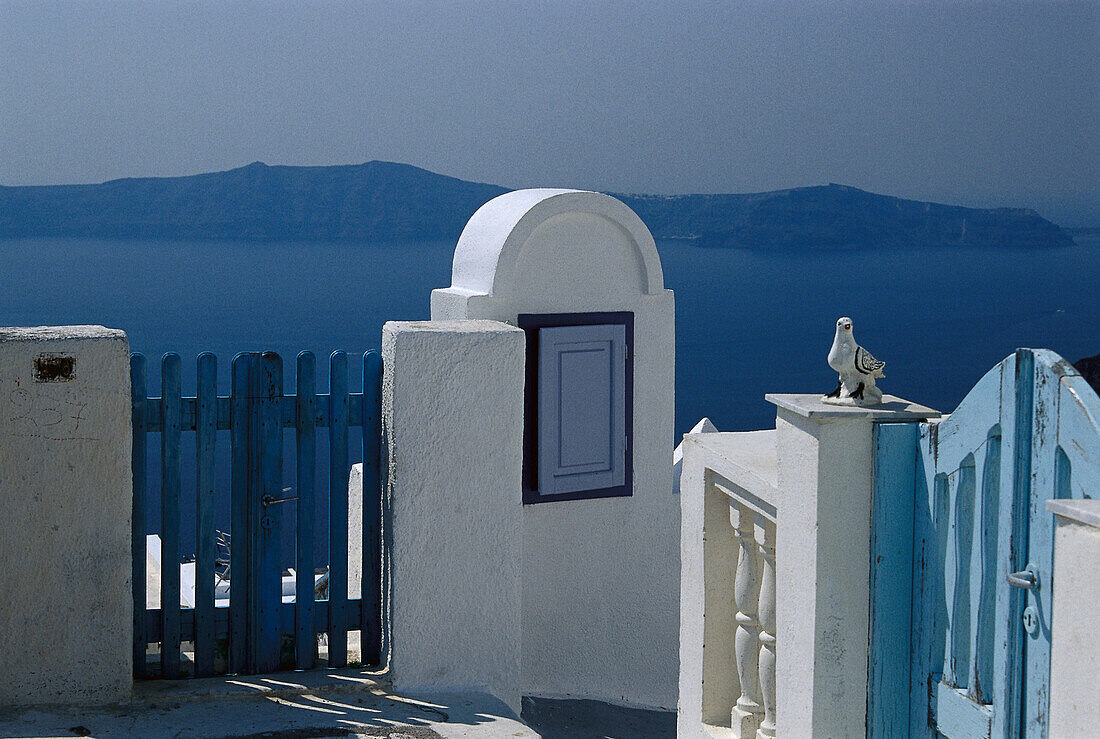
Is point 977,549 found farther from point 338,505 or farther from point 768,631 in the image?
point 338,505

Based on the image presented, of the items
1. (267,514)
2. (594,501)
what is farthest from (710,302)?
(267,514)

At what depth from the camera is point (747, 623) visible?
11.5ft

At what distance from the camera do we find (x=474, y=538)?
5703 mm

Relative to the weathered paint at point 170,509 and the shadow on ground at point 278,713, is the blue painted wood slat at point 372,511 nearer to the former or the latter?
the shadow on ground at point 278,713

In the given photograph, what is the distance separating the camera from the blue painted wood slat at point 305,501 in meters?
5.71

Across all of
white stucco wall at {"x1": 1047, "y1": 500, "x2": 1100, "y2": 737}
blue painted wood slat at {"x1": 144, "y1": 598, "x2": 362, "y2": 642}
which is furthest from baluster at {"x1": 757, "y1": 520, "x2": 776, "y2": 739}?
blue painted wood slat at {"x1": 144, "y1": 598, "x2": 362, "y2": 642}

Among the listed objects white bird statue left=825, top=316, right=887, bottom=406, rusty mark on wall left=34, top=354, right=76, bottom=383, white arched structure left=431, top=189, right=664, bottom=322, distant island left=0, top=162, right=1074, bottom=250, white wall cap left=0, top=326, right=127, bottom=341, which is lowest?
rusty mark on wall left=34, top=354, right=76, bottom=383

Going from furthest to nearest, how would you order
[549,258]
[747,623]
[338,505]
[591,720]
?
1. [549,258]
2. [591,720]
3. [338,505]
4. [747,623]

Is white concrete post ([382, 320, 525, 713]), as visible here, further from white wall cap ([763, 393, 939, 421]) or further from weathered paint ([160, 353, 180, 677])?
white wall cap ([763, 393, 939, 421])

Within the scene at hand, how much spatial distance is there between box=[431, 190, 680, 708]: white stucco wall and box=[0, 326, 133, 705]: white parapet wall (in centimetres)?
226

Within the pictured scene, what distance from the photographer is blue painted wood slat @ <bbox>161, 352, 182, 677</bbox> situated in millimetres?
5543

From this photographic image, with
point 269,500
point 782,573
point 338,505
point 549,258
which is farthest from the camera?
point 549,258

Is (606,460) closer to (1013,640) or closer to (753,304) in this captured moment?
(1013,640)

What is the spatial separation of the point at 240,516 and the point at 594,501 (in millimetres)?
2338
